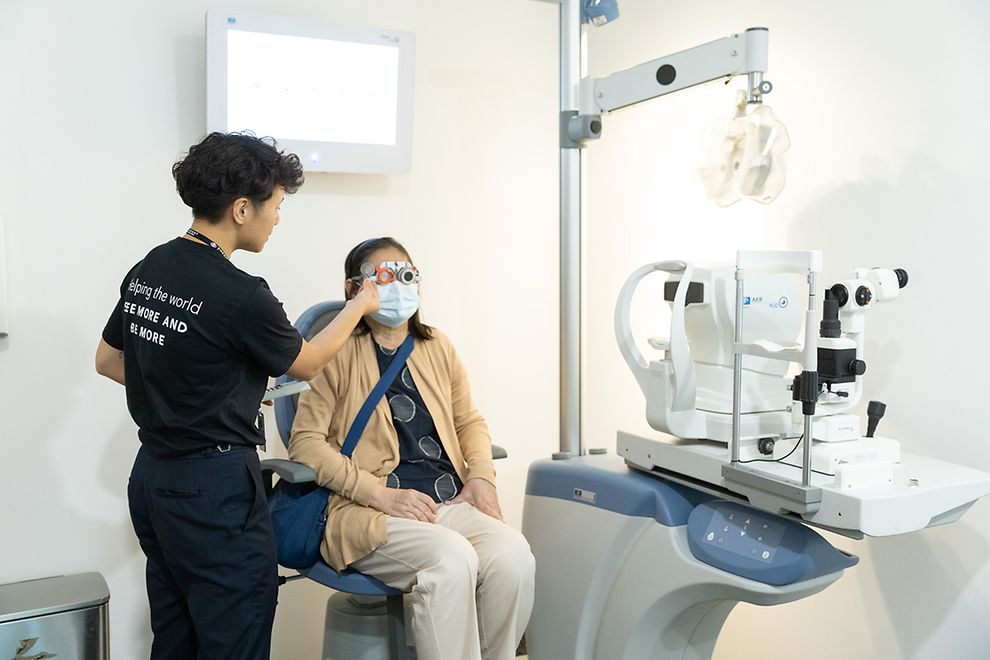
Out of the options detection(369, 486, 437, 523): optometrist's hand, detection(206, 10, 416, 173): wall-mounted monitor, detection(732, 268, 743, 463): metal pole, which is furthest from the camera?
detection(206, 10, 416, 173): wall-mounted monitor

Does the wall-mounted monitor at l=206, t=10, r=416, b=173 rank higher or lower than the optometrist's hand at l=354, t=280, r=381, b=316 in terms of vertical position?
higher

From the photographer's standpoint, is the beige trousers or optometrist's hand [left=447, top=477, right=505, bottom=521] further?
optometrist's hand [left=447, top=477, right=505, bottom=521]

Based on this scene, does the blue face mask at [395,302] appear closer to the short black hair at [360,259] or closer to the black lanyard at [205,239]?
the short black hair at [360,259]

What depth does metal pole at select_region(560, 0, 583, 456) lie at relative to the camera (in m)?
2.47

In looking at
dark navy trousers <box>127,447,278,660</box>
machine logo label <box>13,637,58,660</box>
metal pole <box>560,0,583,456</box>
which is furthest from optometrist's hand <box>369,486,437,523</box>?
machine logo label <box>13,637,58,660</box>

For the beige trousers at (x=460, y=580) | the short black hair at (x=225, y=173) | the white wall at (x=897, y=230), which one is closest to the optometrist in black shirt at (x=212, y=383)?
the short black hair at (x=225, y=173)

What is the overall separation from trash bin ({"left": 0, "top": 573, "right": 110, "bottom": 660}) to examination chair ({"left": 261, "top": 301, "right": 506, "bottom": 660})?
0.56 m

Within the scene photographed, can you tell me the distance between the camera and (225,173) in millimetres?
1791

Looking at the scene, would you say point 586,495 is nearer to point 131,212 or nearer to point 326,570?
point 326,570

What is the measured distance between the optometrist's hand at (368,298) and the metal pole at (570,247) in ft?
1.88

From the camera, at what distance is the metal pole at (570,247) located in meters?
2.47

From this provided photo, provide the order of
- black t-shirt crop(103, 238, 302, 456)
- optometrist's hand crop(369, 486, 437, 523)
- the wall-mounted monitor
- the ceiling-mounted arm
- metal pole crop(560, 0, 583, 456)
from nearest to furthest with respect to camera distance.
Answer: black t-shirt crop(103, 238, 302, 456) → the ceiling-mounted arm → optometrist's hand crop(369, 486, 437, 523) → metal pole crop(560, 0, 583, 456) → the wall-mounted monitor

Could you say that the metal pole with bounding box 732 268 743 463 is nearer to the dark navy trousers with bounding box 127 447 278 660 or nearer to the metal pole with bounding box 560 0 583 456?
the metal pole with bounding box 560 0 583 456

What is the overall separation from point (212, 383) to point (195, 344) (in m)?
0.09
